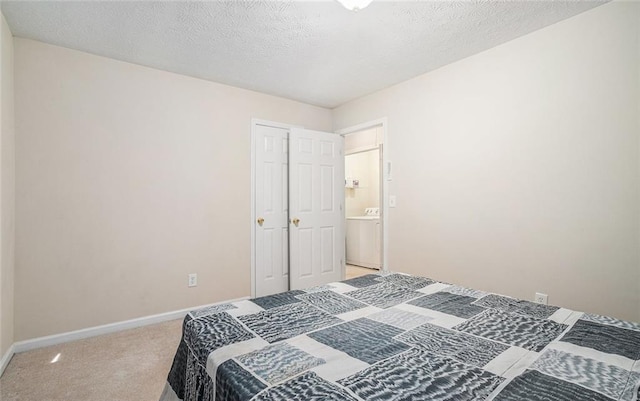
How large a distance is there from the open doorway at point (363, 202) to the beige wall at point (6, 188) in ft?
10.7

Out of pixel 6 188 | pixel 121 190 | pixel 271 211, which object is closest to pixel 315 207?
pixel 271 211

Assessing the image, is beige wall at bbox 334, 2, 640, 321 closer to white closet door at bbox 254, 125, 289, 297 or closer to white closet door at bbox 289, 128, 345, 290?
white closet door at bbox 289, 128, 345, 290

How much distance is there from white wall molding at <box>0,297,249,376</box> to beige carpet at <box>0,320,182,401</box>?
0.06 metres

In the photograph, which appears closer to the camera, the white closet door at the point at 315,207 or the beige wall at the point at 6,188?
the beige wall at the point at 6,188

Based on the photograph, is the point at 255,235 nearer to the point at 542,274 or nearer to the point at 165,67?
the point at 165,67

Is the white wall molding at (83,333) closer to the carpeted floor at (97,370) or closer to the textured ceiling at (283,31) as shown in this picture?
the carpeted floor at (97,370)

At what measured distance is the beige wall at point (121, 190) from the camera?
2471 millimetres

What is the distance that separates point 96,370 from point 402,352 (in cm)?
222

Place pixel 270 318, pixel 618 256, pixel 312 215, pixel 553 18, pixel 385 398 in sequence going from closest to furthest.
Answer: pixel 385 398
pixel 270 318
pixel 618 256
pixel 553 18
pixel 312 215

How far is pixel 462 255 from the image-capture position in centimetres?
283

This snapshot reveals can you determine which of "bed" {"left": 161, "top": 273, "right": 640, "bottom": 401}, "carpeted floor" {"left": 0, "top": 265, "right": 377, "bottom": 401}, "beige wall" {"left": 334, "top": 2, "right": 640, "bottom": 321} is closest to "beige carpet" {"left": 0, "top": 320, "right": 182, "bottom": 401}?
"carpeted floor" {"left": 0, "top": 265, "right": 377, "bottom": 401}

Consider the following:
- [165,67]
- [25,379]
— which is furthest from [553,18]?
[25,379]

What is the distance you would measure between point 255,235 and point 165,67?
6.51 ft

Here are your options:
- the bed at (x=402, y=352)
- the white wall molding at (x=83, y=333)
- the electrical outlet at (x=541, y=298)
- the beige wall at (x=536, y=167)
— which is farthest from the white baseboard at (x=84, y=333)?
the electrical outlet at (x=541, y=298)
